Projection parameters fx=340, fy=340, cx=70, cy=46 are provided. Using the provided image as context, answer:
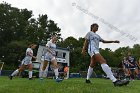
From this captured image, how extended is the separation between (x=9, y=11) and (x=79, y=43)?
30.9 m

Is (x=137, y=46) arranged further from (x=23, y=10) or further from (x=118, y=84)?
(x=118, y=84)

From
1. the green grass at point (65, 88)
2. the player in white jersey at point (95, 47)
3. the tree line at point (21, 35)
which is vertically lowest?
the green grass at point (65, 88)

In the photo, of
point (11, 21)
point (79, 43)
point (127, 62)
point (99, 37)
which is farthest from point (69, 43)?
point (99, 37)

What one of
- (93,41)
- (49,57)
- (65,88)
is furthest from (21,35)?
(65,88)

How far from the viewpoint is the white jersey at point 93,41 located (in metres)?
12.0

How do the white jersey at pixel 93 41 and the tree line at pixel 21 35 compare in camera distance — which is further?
the tree line at pixel 21 35

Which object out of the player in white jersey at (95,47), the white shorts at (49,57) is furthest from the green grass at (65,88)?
the white shorts at (49,57)

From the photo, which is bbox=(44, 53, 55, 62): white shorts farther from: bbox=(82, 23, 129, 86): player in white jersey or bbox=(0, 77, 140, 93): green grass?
bbox=(0, 77, 140, 93): green grass

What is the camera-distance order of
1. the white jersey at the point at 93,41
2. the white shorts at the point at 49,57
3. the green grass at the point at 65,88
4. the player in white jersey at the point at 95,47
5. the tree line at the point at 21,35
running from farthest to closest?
the tree line at the point at 21,35 → the white shorts at the point at 49,57 → the white jersey at the point at 93,41 → the player in white jersey at the point at 95,47 → the green grass at the point at 65,88

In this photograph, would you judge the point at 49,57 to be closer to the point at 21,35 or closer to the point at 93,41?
the point at 93,41

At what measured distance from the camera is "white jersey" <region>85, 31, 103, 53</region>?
1202 cm

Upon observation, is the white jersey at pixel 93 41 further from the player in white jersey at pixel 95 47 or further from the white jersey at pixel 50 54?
the white jersey at pixel 50 54

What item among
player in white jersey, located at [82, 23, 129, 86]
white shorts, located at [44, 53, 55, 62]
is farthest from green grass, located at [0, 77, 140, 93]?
white shorts, located at [44, 53, 55, 62]

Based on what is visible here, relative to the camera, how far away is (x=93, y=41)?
12156 millimetres
